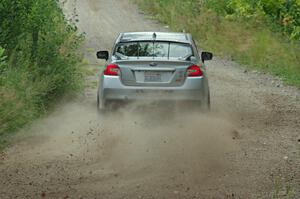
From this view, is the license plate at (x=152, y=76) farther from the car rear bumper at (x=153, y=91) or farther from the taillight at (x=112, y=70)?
the taillight at (x=112, y=70)

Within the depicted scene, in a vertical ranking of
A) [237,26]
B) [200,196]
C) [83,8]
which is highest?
[200,196]

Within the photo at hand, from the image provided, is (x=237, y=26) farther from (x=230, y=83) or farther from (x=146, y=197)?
(x=146, y=197)

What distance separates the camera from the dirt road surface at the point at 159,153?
27.3 feet

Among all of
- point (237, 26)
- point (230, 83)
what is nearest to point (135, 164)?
point (230, 83)

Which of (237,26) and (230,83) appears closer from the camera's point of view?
(230,83)

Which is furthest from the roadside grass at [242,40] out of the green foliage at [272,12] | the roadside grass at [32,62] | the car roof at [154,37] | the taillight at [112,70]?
the taillight at [112,70]

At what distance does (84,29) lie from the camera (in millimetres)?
28359

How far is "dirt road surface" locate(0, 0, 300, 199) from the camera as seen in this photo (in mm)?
8336

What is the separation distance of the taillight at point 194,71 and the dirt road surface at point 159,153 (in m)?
0.63

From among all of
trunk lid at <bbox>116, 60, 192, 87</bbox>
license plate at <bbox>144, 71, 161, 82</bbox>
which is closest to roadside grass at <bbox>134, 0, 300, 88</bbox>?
trunk lid at <bbox>116, 60, 192, 87</bbox>

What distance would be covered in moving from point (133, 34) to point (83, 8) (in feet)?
70.8

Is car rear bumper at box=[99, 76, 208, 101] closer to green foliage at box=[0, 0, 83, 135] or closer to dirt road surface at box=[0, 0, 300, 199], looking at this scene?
dirt road surface at box=[0, 0, 300, 199]

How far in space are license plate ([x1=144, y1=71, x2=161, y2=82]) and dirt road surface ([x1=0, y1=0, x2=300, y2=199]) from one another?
1.65ft

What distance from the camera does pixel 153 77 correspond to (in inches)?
443
